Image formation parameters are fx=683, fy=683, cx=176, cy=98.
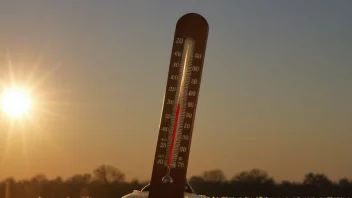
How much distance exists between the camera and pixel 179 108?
14.0 m

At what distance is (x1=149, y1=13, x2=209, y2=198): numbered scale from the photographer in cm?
1391

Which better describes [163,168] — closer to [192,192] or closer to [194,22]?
[192,192]

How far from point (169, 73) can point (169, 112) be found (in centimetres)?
81

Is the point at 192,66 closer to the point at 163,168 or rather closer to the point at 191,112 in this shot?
the point at 191,112

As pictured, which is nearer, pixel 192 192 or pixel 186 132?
pixel 186 132

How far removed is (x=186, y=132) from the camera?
13992 mm

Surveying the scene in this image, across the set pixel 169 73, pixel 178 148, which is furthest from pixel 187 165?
pixel 169 73

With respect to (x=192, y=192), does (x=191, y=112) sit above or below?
above

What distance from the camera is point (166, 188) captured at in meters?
13.9

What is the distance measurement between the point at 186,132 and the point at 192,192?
1.70 meters

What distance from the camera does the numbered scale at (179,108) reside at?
45.6ft

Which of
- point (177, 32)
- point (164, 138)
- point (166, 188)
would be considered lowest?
point (166, 188)

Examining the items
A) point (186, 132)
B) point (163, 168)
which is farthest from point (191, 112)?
point (163, 168)

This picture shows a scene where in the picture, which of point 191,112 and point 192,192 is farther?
point 192,192
